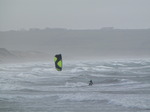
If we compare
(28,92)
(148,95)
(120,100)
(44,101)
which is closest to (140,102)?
(120,100)

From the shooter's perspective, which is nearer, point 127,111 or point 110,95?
point 127,111

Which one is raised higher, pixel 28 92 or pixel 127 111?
pixel 28 92

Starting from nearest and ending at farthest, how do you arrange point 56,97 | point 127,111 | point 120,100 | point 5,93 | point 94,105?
1. point 127,111
2. point 94,105
3. point 120,100
4. point 56,97
5. point 5,93

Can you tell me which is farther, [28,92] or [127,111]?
[28,92]

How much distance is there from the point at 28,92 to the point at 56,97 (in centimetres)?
370

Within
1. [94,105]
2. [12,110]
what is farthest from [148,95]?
[12,110]

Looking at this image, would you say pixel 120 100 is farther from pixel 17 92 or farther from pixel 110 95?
pixel 17 92

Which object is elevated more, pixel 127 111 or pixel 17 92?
pixel 17 92

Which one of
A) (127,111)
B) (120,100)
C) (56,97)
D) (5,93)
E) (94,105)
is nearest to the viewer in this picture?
(127,111)

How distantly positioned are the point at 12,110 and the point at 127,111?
203 inches

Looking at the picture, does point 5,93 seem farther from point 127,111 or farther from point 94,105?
point 127,111

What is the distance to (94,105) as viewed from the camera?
1944 cm

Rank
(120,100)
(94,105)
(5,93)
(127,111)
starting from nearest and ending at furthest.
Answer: (127,111), (94,105), (120,100), (5,93)

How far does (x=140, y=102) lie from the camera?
1995 cm
